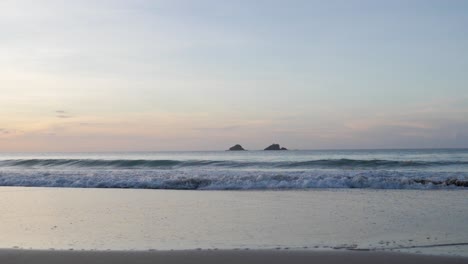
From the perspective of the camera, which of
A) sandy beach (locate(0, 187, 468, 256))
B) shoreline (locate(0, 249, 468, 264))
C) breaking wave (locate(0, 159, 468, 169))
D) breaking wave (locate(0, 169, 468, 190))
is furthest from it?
breaking wave (locate(0, 159, 468, 169))

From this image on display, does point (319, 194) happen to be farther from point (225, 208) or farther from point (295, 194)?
point (225, 208)

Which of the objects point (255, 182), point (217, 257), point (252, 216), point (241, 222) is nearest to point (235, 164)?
point (255, 182)

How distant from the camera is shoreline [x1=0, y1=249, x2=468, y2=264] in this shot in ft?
21.6

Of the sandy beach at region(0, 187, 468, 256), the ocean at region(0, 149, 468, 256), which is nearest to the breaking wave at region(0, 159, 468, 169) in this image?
the ocean at region(0, 149, 468, 256)

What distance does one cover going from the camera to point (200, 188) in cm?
1806

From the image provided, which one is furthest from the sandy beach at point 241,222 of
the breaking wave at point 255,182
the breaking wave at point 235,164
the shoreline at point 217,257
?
the breaking wave at point 235,164

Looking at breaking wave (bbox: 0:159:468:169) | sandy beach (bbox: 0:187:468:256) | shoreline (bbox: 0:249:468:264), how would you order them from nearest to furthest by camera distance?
1. shoreline (bbox: 0:249:468:264)
2. sandy beach (bbox: 0:187:468:256)
3. breaking wave (bbox: 0:159:468:169)

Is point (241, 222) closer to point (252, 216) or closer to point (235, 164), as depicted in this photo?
point (252, 216)

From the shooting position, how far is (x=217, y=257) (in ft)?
22.3

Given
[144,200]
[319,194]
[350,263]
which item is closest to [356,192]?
[319,194]

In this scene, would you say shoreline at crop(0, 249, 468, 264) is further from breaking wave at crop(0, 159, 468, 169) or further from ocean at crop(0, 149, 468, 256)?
breaking wave at crop(0, 159, 468, 169)

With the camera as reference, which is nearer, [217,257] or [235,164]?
[217,257]

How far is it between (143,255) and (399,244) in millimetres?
3920

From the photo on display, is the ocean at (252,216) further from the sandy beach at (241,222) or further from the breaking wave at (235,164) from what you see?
the breaking wave at (235,164)
